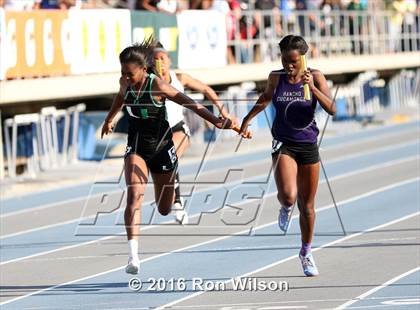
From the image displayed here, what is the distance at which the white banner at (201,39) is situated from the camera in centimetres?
2616

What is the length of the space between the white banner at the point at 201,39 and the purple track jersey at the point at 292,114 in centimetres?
1509

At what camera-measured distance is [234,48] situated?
2956 cm

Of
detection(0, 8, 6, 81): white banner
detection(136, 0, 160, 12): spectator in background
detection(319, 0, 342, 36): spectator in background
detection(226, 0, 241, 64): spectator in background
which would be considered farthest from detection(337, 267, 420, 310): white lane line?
detection(319, 0, 342, 36): spectator in background

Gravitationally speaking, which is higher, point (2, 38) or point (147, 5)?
point (147, 5)

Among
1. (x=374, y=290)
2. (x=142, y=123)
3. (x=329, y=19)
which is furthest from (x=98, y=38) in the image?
(x=374, y=290)

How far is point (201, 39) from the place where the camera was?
27047 millimetres

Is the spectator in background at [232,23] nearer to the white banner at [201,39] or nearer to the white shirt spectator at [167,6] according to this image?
the white banner at [201,39]

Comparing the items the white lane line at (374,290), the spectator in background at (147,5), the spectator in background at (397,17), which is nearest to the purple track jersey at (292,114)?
the white lane line at (374,290)

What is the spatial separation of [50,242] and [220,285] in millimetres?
4116

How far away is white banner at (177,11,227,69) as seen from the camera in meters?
26.2

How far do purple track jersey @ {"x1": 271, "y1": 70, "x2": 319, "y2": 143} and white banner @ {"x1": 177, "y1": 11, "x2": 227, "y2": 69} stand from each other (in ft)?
49.5

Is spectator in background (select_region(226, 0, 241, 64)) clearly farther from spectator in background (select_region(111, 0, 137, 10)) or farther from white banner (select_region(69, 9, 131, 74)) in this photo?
white banner (select_region(69, 9, 131, 74))

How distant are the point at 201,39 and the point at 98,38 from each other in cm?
458

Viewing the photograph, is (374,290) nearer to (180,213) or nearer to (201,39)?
(180,213)
